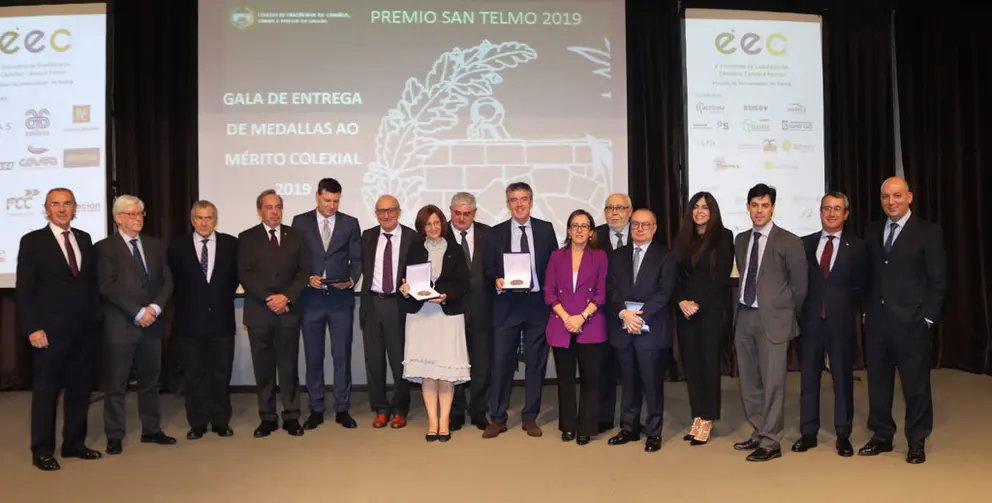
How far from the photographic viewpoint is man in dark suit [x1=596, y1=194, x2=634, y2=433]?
184 inches

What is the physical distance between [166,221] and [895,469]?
19.6 feet

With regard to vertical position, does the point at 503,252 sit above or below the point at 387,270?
above

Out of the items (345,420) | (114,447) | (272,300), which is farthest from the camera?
(345,420)

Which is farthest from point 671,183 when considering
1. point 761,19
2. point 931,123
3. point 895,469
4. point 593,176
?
point 895,469

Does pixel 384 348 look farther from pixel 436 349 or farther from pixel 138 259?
pixel 138 259

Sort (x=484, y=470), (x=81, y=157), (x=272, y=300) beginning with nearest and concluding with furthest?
1. (x=484, y=470)
2. (x=272, y=300)
3. (x=81, y=157)

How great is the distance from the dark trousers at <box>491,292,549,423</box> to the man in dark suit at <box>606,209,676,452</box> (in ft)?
1.76

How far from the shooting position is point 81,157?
628 centimetres

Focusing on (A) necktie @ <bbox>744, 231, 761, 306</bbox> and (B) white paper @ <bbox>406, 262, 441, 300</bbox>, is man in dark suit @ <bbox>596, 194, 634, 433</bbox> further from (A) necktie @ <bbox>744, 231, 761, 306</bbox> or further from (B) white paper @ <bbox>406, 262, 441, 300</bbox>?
(B) white paper @ <bbox>406, 262, 441, 300</bbox>

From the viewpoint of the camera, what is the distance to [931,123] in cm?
730

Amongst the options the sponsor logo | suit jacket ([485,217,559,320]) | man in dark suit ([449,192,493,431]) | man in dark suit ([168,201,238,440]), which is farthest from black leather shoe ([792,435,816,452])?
the sponsor logo

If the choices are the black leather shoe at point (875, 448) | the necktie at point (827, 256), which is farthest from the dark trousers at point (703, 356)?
the black leather shoe at point (875, 448)

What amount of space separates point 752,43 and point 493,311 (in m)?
4.03

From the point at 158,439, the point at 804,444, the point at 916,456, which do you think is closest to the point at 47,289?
the point at 158,439
